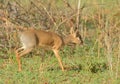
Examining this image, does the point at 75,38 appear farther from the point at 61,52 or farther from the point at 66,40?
the point at 61,52

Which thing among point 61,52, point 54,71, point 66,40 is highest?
point 66,40

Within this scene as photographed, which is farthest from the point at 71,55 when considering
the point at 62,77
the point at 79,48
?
the point at 62,77

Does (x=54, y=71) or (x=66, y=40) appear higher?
(x=66, y=40)

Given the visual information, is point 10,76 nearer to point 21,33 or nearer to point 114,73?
point 21,33

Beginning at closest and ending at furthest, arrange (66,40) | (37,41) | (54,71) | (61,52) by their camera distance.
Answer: (54,71) → (37,41) → (66,40) → (61,52)

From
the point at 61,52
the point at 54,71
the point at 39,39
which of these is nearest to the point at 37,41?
the point at 39,39

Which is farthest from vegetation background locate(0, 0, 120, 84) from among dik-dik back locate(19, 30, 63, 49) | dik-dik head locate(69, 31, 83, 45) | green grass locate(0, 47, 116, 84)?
Result: dik-dik back locate(19, 30, 63, 49)

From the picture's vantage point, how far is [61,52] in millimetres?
7938

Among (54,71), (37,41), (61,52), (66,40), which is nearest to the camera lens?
(54,71)

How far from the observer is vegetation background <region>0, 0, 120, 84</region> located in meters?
5.96

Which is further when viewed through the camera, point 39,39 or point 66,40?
point 66,40

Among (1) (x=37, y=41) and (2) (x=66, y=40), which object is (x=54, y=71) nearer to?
(1) (x=37, y=41)

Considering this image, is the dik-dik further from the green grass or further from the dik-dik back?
the green grass

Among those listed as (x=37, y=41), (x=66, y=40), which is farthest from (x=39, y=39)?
(x=66, y=40)
